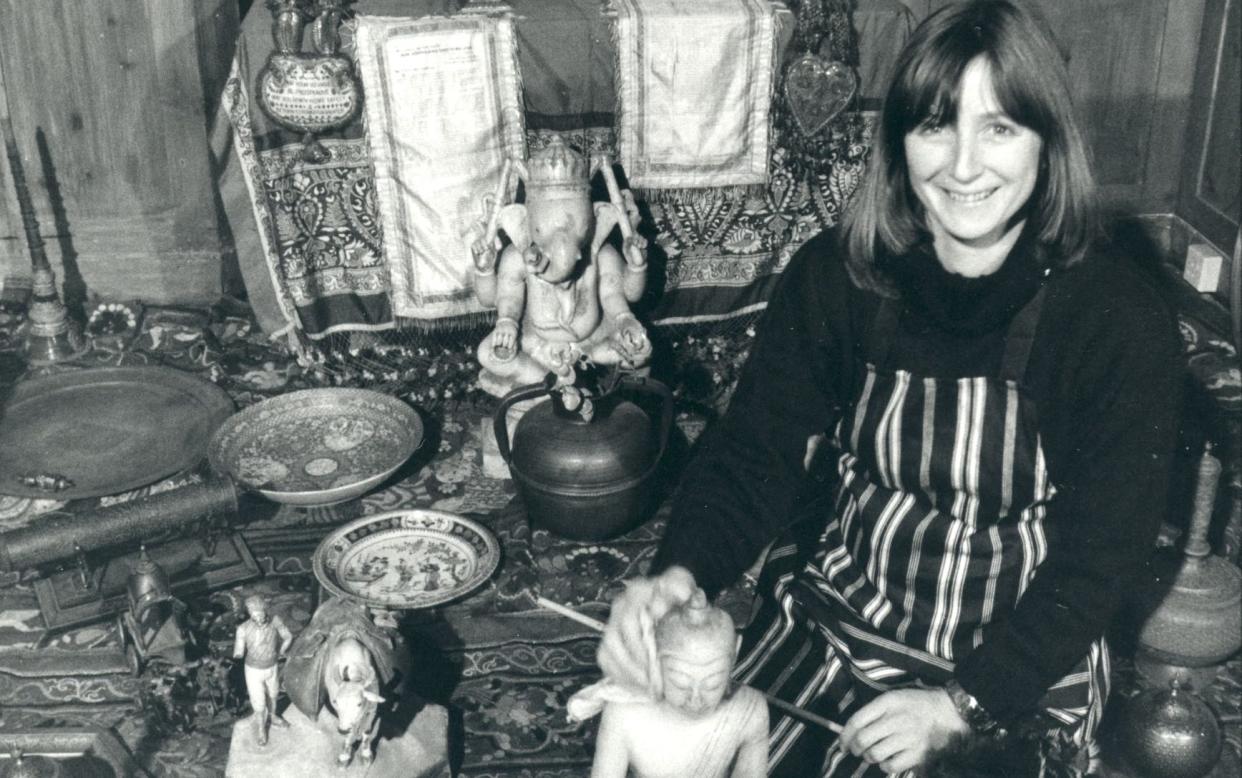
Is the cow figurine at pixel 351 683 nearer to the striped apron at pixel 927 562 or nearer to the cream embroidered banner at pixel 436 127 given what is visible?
the striped apron at pixel 927 562

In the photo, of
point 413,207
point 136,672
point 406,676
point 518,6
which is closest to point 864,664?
point 406,676

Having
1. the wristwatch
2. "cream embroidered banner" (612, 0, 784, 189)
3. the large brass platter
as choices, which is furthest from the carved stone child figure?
"cream embroidered banner" (612, 0, 784, 189)

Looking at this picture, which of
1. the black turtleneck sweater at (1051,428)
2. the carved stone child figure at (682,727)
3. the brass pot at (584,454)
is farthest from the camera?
the brass pot at (584,454)

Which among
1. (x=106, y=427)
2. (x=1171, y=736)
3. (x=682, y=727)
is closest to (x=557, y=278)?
(x=106, y=427)

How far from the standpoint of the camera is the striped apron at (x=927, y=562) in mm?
2131

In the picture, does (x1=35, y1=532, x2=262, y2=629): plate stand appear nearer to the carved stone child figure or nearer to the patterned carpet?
the patterned carpet

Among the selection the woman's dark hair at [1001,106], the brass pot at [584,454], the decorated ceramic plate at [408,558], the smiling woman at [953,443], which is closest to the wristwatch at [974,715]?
the smiling woman at [953,443]

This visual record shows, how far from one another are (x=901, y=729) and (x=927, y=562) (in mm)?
309

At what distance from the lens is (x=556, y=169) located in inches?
142

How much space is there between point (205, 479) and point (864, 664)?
7.08 feet

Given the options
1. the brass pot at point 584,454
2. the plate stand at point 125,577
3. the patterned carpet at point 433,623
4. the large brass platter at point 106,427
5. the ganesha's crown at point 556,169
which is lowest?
the patterned carpet at point 433,623

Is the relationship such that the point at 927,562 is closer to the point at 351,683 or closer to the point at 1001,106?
the point at 1001,106

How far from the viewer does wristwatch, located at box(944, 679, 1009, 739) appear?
2039 mm

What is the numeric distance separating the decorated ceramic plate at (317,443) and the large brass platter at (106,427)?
0.17m
